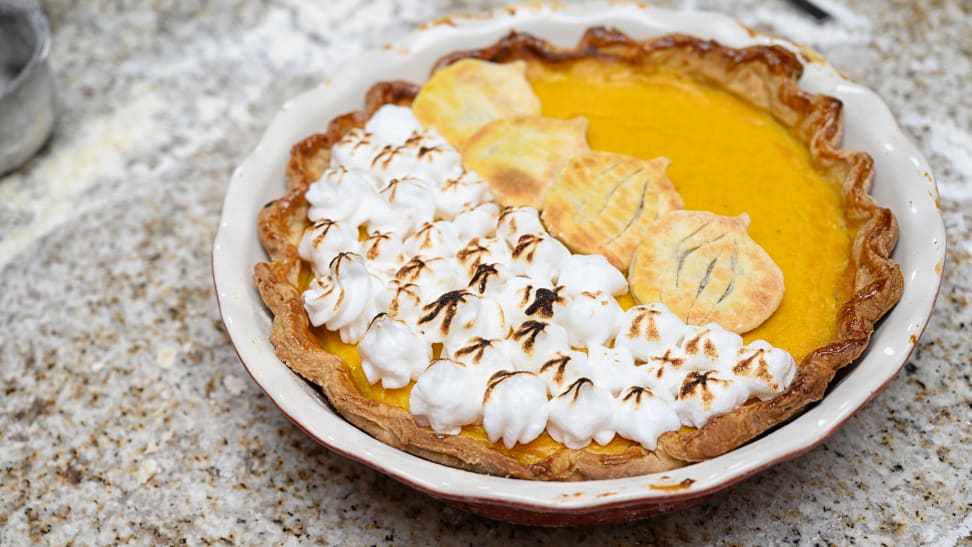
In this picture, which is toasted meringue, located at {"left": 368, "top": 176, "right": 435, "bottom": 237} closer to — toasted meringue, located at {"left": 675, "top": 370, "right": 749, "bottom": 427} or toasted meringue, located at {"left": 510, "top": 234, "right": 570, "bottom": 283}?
toasted meringue, located at {"left": 510, "top": 234, "right": 570, "bottom": 283}

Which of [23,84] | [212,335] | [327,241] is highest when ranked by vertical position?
[327,241]

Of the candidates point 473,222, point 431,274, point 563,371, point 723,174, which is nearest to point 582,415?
point 563,371

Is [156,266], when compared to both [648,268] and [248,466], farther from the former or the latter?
[648,268]

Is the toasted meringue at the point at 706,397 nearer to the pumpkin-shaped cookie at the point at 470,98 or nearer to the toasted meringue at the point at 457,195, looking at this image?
the toasted meringue at the point at 457,195

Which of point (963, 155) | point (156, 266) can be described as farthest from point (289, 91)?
point (963, 155)

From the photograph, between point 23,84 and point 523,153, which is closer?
point 523,153

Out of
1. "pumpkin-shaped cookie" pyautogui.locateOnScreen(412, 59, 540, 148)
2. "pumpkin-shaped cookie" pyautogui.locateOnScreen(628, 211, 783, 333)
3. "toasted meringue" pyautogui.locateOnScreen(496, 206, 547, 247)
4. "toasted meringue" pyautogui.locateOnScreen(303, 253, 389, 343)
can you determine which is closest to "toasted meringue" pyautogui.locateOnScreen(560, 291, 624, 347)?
"pumpkin-shaped cookie" pyautogui.locateOnScreen(628, 211, 783, 333)

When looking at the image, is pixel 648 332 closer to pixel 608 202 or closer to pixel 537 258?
pixel 537 258
